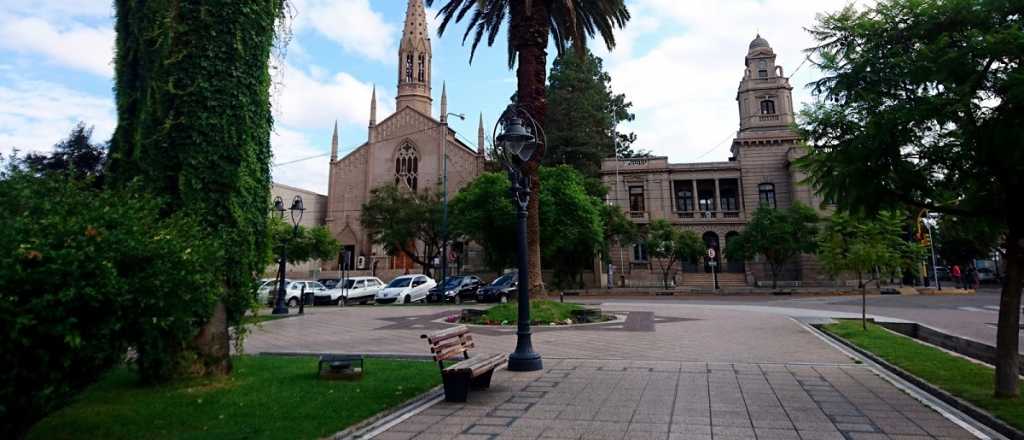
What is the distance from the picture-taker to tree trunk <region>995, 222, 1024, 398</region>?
18.5ft

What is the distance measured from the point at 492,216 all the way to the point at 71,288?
97.2 ft

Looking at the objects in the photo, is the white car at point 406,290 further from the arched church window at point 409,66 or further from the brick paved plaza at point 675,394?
the arched church window at point 409,66

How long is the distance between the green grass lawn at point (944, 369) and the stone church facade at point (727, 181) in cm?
3242

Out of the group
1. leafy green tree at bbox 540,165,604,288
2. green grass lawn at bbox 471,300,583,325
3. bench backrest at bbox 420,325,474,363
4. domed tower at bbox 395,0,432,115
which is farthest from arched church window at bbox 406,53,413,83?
bench backrest at bbox 420,325,474,363

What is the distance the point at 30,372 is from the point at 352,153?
5508cm

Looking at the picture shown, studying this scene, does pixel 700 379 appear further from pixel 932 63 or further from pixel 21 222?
pixel 21 222

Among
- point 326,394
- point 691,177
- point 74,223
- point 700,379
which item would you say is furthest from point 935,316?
point 691,177

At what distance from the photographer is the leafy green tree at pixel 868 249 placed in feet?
41.8

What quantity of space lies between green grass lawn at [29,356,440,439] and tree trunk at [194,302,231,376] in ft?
0.69

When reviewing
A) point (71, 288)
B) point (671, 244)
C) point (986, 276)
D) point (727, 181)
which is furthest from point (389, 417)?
point (986, 276)

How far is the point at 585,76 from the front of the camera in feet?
164

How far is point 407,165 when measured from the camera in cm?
5512

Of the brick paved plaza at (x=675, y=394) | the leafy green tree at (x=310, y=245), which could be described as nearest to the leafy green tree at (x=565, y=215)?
the leafy green tree at (x=310, y=245)

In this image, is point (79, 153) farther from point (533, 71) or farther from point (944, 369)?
point (944, 369)
